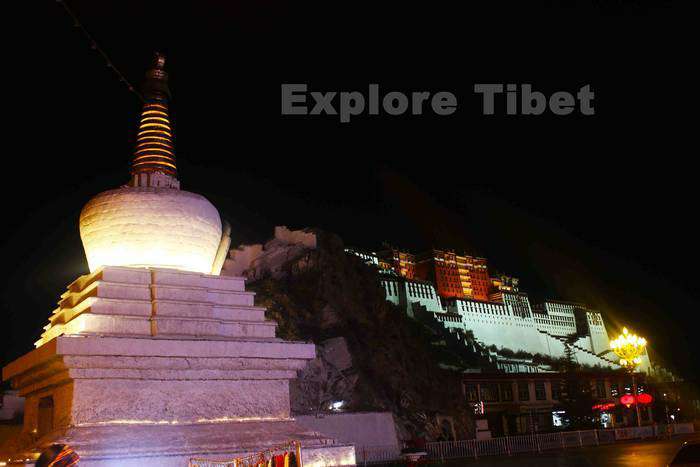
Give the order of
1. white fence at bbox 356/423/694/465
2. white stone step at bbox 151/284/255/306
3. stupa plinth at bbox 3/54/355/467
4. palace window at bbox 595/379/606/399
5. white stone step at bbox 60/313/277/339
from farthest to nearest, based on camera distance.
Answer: palace window at bbox 595/379/606/399 < white fence at bbox 356/423/694/465 < white stone step at bbox 151/284/255/306 < white stone step at bbox 60/313/277/339 < stupa plinth at bbox 3/54/355/467

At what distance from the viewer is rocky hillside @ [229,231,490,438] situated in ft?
107

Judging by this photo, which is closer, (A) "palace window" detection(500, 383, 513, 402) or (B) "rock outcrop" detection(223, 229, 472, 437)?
(B) "rock outcrop" detection(223, 229, 472, 437)

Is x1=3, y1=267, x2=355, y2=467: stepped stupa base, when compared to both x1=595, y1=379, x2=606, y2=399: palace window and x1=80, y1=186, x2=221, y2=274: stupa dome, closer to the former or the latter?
x1=80, y1=186, x2=221, y2=274: stupa dome

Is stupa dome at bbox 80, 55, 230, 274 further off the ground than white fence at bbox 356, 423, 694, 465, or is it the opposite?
stupa dome at bbox 80, 55, 230, 274

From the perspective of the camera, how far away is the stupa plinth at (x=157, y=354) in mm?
12008

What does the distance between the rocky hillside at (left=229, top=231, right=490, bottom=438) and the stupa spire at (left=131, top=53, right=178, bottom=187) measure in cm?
1679

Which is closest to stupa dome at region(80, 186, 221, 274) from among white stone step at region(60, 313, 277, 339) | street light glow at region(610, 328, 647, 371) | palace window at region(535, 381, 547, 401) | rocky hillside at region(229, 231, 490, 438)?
white stone step at region(60, 313, 277, 339)

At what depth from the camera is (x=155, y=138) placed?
16.4m

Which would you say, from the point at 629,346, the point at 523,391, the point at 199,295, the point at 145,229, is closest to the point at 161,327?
the point at 199,295

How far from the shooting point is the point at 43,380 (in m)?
13.4

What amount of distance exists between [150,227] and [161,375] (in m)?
3.59

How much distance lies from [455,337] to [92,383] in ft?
187

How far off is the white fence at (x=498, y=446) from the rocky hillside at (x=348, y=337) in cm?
1002

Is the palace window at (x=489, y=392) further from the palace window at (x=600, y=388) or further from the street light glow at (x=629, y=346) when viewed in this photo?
the street light glow at (x=629, y=346)
